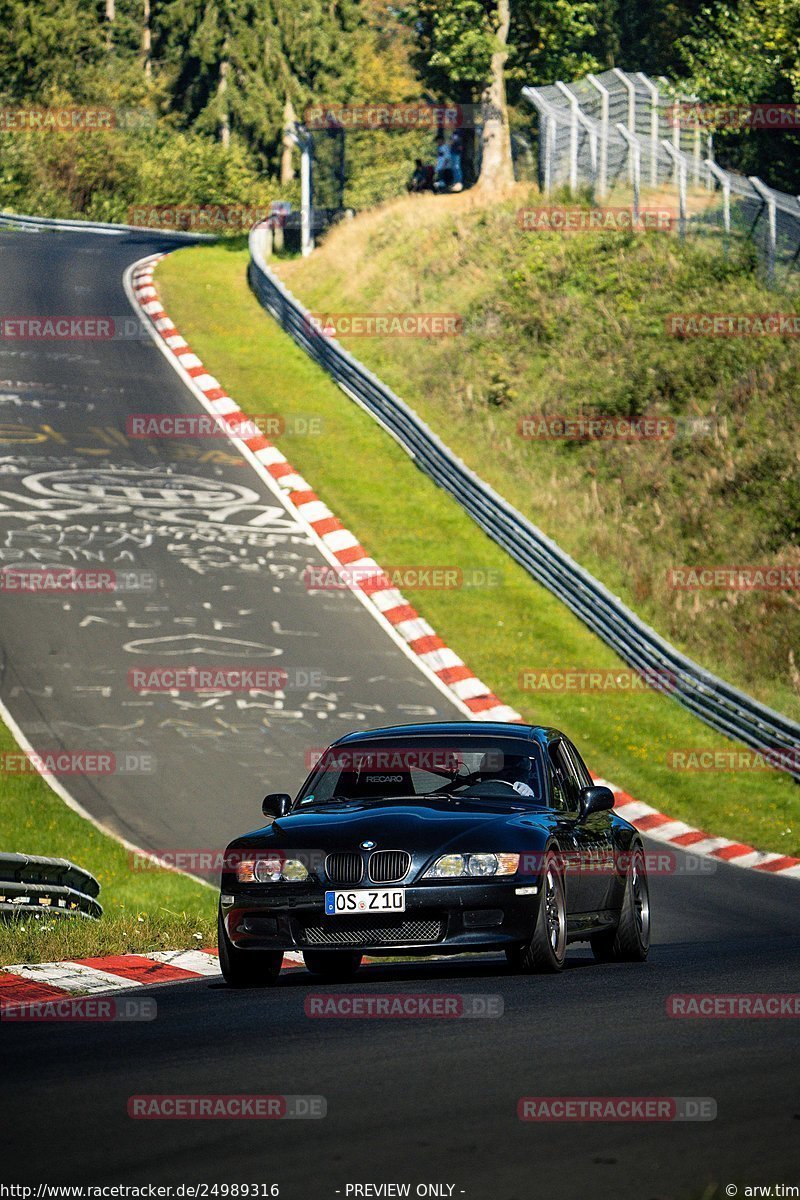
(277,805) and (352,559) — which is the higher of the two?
(277,805)

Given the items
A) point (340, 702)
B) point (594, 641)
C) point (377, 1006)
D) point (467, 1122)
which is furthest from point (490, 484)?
point (467, 1122)

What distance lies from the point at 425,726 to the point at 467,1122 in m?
4.94

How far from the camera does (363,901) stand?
347 inches

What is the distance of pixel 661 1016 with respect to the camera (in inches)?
305

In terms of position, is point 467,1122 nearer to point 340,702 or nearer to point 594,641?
point 340,702

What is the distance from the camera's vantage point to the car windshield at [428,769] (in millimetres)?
10016

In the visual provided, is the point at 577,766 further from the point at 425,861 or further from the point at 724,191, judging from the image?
the point at 724,191

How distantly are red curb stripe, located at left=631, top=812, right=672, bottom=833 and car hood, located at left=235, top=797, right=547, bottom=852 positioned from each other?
9.23 metres

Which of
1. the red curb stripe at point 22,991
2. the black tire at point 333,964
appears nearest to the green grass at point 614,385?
the black tire at point 333,964

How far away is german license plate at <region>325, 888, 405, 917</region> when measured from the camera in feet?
28.8

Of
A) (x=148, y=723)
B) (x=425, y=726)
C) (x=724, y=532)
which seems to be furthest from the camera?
(x=724, y=532)
